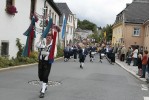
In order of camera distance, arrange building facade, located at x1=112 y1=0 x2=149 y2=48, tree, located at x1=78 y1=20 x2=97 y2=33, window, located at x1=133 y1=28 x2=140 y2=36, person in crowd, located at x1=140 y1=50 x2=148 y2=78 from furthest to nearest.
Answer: tree, located at x1=78 y1=20 x2=97 y2=33 → window, located at x1=133 y1=28 x2=140 y2=36 → building facade, located at x1=112 y1=0 x2=149 y2=48 → person in crowd, located at x1=140 y1=50 x2=148 y2=78

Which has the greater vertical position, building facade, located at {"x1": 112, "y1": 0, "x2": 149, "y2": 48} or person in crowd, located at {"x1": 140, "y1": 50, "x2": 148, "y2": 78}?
building facade, located at {"x1": 112, "y1": 0, "x2": 149, "y2": 48}

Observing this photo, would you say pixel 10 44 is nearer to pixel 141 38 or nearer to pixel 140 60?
pixel 140 60

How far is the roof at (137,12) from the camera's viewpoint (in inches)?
2314

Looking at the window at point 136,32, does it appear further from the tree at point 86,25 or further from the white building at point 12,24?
the tree at point 86,25

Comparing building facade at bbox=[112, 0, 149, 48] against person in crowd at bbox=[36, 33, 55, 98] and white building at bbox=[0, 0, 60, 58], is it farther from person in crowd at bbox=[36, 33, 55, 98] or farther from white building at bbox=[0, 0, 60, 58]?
person in crowd at bbox=[36, 33, 55, 98]

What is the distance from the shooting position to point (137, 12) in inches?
2391

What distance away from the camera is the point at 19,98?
31.9ft

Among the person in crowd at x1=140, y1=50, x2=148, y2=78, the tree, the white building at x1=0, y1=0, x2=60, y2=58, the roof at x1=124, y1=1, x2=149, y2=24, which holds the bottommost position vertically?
the person in crowd at x1=140, y1=50, x2=148, y2=78

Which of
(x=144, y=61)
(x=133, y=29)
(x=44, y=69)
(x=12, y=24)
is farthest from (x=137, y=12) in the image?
(x=44, y=69)

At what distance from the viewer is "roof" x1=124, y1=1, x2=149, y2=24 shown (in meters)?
58.8

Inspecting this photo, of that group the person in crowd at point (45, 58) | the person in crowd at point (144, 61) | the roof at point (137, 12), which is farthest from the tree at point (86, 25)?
the person in crowd at point (45, 58)

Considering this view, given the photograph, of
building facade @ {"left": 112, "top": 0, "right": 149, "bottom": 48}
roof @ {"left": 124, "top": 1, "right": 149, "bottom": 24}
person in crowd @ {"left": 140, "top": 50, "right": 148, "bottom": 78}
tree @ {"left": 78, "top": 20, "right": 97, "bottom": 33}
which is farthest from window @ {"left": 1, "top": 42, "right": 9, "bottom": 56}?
tree @ {"left": 78, "top": 20, "right": 97, "bottom": 33}

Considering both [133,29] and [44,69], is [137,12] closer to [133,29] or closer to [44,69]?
[133,29]

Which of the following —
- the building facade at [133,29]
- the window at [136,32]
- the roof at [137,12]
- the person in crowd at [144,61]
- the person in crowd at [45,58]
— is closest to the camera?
the person in crowd at [45,58]
